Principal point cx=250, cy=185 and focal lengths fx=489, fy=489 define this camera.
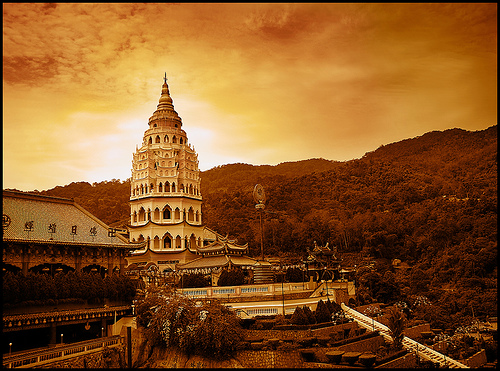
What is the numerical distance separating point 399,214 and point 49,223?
43.1m

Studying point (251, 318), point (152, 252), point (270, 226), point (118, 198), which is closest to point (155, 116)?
point (152, 252)

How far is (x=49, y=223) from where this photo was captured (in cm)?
2658

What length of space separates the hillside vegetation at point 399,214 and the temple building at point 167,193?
7.66 metres

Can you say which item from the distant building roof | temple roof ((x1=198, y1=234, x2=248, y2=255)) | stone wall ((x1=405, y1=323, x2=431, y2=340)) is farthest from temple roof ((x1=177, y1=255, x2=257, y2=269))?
stone wall ((x1=405, y1=323, x2=431, y2=340))

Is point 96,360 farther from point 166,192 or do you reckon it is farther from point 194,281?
point 166,192

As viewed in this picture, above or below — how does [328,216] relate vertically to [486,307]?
above

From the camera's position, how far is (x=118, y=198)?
82.4 m

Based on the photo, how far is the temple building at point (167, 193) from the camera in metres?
41.2

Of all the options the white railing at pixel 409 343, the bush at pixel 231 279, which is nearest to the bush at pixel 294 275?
the bush at pixel 231 279

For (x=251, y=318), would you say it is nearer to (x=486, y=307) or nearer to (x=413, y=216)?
(x=486, y=307)

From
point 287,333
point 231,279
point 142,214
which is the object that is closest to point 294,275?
point 231,279

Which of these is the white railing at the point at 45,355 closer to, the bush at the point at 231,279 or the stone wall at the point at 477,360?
the bush at the point at 231,279

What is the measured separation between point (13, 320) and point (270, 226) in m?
39.5

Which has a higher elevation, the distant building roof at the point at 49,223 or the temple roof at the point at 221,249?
the distant building roof at the point at 49,223
